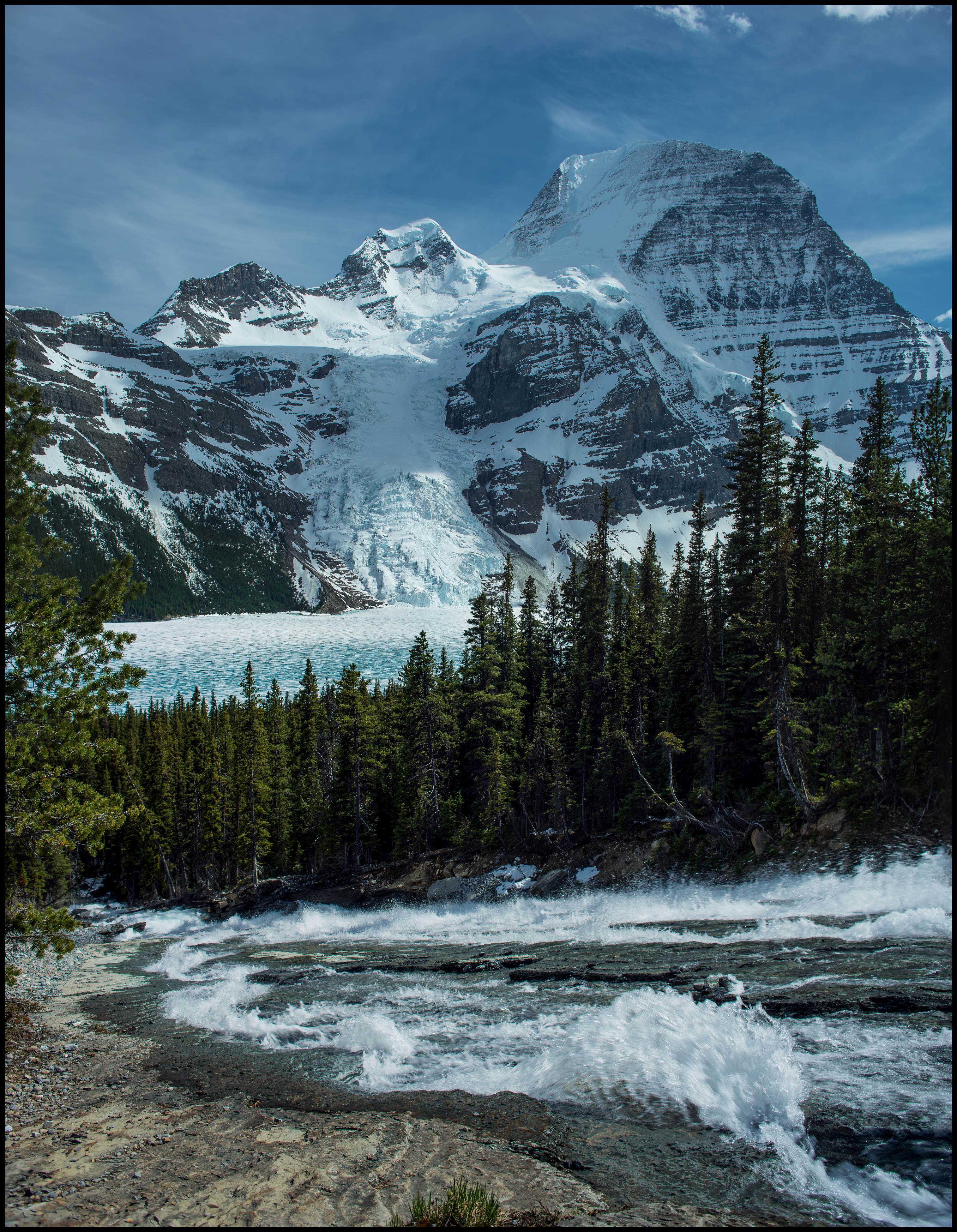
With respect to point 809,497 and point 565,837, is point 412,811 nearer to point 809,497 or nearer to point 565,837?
point 565,837

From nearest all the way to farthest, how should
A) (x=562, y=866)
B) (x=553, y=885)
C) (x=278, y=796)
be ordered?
1. (x=553, y=885)
2. (x=562, y=866)
3. (x=278, y=796)

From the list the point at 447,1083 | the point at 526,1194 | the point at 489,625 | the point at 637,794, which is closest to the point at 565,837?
the point at 637,794

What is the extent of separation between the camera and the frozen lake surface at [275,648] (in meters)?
131

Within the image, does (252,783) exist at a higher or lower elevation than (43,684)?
lower

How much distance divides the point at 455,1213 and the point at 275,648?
14234 centimetres

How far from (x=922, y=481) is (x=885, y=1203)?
19.0 m

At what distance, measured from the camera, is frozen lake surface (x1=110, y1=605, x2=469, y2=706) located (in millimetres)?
131125

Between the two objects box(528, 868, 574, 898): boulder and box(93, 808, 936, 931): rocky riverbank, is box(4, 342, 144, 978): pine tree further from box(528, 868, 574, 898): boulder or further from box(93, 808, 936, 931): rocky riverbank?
box(528, 868, 574, 898): boulder

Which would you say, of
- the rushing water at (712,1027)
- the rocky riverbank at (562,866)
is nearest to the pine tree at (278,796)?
the rocky riverbank at (562,866)

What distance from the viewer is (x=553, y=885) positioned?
110 ft

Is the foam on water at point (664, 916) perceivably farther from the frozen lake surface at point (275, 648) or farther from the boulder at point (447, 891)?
the frozen lake surface at point (275, 648)

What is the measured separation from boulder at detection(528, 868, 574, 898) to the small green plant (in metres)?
26.8

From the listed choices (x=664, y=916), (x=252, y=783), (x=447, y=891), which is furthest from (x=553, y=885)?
(x=252, y=783)

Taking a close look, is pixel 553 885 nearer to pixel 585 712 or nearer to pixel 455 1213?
pixel 585 712
